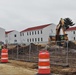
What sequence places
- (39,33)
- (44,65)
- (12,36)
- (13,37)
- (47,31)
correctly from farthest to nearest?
(13,37) → (12,36) → (47,31) → (39,33) → (44,65)

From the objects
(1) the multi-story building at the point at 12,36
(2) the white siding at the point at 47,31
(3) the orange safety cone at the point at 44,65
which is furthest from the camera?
(1) the multi-story building at the point at 12,36

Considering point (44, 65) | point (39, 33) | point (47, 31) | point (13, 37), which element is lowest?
point (44, 65)

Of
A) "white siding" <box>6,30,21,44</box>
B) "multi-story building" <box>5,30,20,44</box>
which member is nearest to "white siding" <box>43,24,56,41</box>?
"white siding" <box>6,30,21,44</box>

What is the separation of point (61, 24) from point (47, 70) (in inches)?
1583

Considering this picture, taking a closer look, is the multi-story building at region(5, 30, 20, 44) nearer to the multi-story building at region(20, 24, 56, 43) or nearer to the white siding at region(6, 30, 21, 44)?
the white siding at region(6, 30, 21, 44)

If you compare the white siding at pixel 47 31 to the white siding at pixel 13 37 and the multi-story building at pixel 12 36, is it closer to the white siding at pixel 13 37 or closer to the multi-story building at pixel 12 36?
the white siding at pixel 13 37

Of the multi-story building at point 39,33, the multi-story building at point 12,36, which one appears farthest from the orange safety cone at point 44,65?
the multi-story building at point 12,36

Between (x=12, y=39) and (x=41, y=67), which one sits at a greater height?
(x=12, y=39)

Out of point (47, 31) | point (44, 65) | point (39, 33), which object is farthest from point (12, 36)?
point (44, 65)

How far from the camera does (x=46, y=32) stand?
118562 millimetres

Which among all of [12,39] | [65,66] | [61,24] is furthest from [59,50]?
[12,39]

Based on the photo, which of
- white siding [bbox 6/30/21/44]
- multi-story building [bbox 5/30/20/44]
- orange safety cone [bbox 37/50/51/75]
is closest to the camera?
orange safety cone [bbox 37/50/51/75]

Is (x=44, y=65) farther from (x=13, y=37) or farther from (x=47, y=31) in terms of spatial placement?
(x=13, y=37)

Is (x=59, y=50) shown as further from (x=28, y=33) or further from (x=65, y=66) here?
(x=28, y=33)
